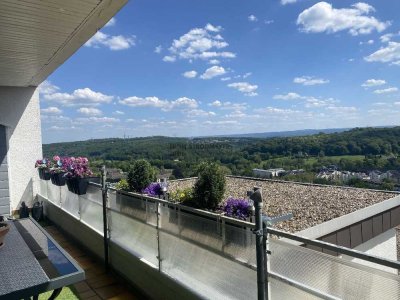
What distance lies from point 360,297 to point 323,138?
2113cm

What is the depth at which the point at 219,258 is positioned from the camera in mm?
2463

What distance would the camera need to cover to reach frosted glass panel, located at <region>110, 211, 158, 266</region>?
3432 millimetres

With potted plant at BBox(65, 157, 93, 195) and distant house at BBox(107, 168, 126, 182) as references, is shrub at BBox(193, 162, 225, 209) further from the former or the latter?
potted plant at BBox(65, 157, 93, 195)

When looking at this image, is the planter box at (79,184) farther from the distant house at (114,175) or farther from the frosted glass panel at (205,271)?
the frosted glass panel at (205,271)

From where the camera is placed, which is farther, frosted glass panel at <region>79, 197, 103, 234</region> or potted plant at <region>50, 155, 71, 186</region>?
potted plant at <region>50, 155, 71, 186</region>

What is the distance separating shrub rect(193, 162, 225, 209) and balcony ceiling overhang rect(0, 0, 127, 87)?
178 cm

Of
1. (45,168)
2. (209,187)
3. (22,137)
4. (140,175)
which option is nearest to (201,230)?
(209,187)

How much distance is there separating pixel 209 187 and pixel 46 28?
2567 millimetres

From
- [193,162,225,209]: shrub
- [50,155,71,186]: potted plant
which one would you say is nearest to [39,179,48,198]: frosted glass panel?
[50,155,71,186]: potted plant

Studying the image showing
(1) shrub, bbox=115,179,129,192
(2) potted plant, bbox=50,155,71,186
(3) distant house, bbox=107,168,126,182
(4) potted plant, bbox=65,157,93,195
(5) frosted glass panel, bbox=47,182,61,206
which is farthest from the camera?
(5) frosted glass panel, bbox=47,182,61,206

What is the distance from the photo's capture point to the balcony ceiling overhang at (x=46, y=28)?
3.06 m

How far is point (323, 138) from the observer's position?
21.3 m

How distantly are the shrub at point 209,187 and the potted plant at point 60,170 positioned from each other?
314 centimetres

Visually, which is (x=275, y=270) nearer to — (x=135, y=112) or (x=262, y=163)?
(x=262, y=163)
